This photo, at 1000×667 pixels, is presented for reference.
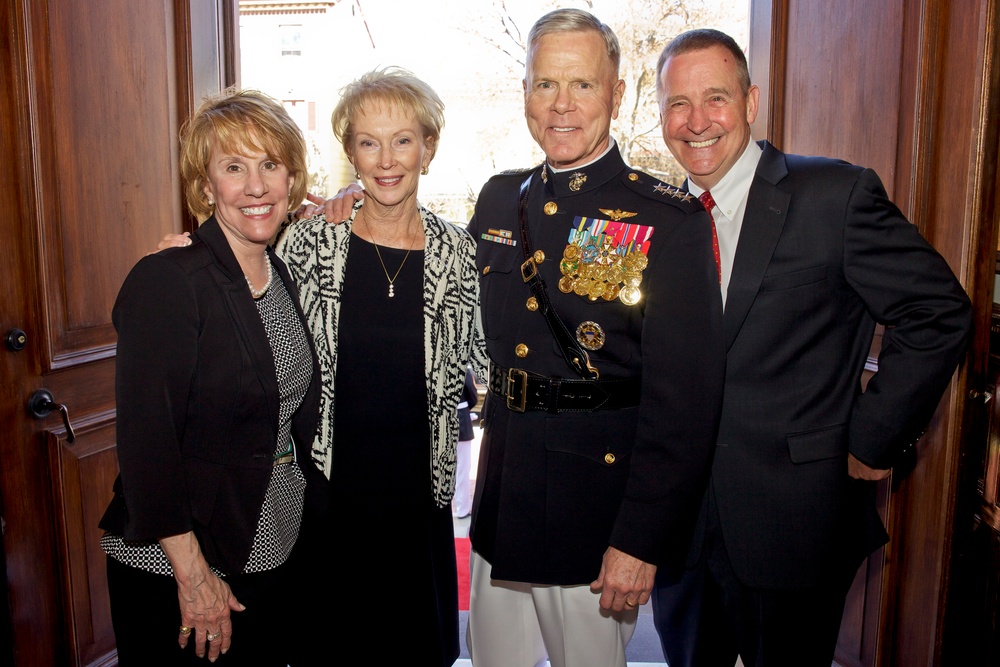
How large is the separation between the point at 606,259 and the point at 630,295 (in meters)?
0.09

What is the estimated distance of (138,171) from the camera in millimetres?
2475

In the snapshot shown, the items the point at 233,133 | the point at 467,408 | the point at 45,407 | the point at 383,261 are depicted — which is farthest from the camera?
the point at 467,408

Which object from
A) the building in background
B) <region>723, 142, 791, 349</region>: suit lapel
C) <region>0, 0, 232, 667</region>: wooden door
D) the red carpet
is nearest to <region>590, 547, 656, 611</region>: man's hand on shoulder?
<region>723, 142, 791, 349</region>: suit lapel

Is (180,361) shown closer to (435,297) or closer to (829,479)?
(435,297)

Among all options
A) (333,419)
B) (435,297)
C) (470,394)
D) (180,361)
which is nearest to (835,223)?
(435,297)

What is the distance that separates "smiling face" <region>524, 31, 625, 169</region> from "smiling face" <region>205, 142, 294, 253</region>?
58 centimetres

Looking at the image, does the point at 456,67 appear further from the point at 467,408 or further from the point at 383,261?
the point at 383,261

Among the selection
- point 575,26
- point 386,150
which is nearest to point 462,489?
point 386,150

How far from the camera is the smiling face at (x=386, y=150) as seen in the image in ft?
6.04

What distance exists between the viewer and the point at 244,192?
5.02 feet

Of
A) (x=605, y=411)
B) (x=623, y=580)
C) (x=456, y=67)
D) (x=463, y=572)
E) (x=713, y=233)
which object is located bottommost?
(x=463, y=572)

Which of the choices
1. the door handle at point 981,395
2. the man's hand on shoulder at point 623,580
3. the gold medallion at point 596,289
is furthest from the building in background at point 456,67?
the man's hand on shoulder at point 623,580

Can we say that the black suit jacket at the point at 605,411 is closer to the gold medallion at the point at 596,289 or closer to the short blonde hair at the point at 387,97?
the gold medallion at the point at 596,289

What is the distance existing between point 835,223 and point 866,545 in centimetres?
74
